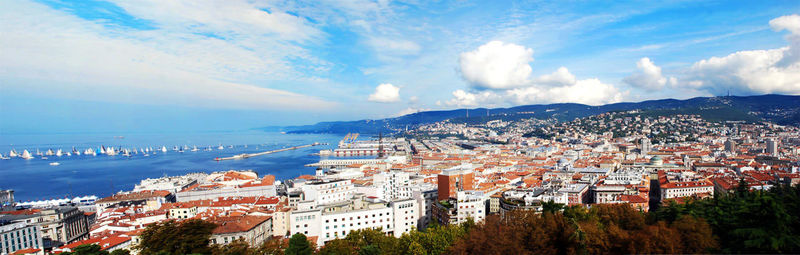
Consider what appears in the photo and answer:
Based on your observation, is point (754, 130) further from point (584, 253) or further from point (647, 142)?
point (584, 253)

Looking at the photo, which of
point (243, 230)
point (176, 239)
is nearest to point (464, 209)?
point (243, 230)

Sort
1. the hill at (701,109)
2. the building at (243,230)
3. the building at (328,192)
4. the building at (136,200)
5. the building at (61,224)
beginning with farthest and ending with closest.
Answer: the hill at (701,109)
the building at (136,200)
the building at (328,192)
the building at (61,224)
the building at (243,230)

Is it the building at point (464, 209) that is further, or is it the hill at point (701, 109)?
the hill at point (701, 109)

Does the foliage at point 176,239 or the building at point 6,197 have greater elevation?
the foliage at point 176,239

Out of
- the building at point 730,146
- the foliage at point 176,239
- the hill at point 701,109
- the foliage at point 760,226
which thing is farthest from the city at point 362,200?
the hill at point 701,109

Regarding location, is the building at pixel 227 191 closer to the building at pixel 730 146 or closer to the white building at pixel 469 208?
the white building at pixel 469 208

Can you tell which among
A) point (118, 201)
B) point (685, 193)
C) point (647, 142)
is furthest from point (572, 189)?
point (647, 142)
